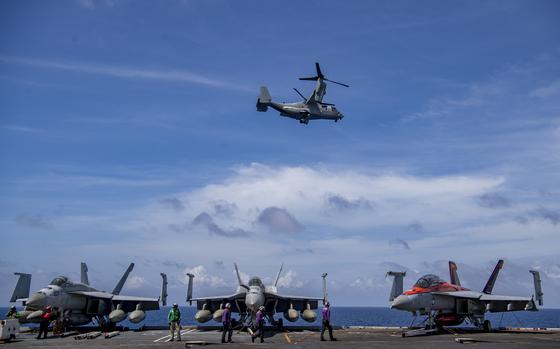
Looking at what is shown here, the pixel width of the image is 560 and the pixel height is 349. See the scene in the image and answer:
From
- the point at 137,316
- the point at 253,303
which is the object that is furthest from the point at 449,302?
the point at 137,316

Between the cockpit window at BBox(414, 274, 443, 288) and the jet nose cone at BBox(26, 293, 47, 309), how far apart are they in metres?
22.9

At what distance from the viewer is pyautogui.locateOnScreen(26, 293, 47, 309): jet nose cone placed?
2841 cm

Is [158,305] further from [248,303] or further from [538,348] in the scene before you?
[538,348]

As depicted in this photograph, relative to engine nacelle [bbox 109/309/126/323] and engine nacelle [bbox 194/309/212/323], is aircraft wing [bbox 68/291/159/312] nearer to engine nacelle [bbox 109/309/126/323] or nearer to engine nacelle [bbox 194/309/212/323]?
engine nacelle [bbox 109/309/126/323]

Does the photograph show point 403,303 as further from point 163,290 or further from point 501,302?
point 163,290

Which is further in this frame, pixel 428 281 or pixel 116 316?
pixel 116 316

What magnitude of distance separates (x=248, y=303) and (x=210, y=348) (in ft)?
28.2

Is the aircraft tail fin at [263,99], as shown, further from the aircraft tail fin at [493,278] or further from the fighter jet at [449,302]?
the aircraft tail fin at [493,278]

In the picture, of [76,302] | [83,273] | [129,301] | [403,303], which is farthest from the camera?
[83,273]

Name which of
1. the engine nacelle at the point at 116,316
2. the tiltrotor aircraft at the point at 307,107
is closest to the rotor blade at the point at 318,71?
the tiltrotor aircraft at the point at 307,107

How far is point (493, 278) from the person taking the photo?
35844mm

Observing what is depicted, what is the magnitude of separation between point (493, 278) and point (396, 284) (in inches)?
348

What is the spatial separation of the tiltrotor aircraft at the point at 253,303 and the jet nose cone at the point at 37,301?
31.0ft

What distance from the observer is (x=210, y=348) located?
64.4ft
